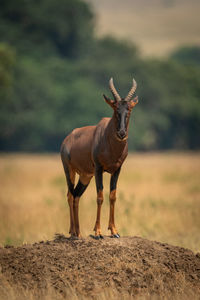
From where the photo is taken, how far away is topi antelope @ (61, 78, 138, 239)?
8.31 meters

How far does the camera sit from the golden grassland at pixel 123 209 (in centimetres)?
1330

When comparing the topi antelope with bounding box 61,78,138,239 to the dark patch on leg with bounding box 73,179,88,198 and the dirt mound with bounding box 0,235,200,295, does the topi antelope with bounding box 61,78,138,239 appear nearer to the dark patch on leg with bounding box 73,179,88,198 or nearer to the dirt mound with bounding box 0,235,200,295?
the dark patch on leg with bounding box 73,179,88,198

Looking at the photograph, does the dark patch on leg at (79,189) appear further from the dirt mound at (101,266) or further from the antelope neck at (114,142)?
the antelope neck at (114,142)

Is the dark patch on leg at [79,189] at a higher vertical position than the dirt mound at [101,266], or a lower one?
higher

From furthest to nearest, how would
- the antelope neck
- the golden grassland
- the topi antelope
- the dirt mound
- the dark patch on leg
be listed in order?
the golden grassland, the dark patch on leg, the antelope neck, the topi antelope, the dirt mound

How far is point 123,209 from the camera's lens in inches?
619

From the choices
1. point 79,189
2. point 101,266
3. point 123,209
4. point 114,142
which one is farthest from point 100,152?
point 123,209

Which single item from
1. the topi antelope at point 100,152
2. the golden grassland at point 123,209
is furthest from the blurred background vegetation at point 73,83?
the topi antelope at point 100,152

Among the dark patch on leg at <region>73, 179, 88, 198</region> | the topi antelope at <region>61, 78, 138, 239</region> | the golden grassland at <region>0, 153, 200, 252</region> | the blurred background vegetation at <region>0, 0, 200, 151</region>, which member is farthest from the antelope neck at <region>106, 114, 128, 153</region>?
the blurred background vegetation at <region>0, 0, 200, 151</region>

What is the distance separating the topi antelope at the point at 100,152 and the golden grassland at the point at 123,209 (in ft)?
7.29

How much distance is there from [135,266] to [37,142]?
169ft

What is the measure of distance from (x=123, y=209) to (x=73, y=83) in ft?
167

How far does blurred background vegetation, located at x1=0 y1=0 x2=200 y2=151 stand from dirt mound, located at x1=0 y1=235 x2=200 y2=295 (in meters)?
33.6

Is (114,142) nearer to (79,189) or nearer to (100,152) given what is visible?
(100,152)
